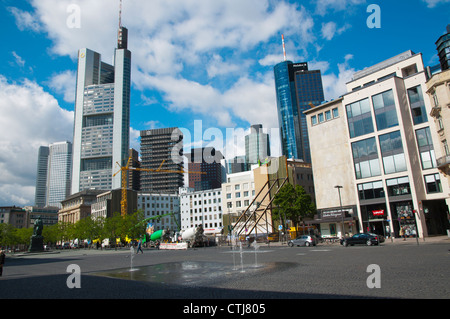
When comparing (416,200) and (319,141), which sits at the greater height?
(319,141)

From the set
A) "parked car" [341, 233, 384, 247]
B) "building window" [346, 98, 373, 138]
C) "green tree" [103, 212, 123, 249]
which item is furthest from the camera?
"green tree" [103, 212, 123, 249]

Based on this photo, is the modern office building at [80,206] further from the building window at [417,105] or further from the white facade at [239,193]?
the building window at [417,105]

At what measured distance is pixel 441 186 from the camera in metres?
45.0

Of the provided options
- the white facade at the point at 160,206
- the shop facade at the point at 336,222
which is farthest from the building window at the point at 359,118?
the white facade at the point at 160,206

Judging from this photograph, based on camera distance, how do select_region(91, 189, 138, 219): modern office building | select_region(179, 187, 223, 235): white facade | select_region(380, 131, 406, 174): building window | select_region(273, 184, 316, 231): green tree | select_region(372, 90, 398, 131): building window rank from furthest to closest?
select_region(91, 189, 138, 219): modern office building, select_region(179, 187, 223, 235): white facade, select_region(273, 184, 316, 231): green tree, select_region(372, 90, 398, 131): building window, select_region(380, 131, 406, 174): building window

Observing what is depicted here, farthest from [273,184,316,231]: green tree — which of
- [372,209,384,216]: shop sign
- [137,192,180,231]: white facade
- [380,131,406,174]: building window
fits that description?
[137,192,180,231]: white facade

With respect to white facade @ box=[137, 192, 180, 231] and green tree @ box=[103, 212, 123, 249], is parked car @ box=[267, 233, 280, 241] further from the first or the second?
white facade @ box=[137, 192, 180, 231]

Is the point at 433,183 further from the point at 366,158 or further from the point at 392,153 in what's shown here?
the point at 366,158

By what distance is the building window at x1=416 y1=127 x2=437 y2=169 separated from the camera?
45.9 m

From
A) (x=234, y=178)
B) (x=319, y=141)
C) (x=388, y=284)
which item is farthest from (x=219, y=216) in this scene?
(x=388, y=284)

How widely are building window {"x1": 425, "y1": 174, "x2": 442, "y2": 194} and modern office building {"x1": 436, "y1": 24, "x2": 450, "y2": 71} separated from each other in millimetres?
17146

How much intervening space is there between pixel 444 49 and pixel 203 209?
99.6 m
